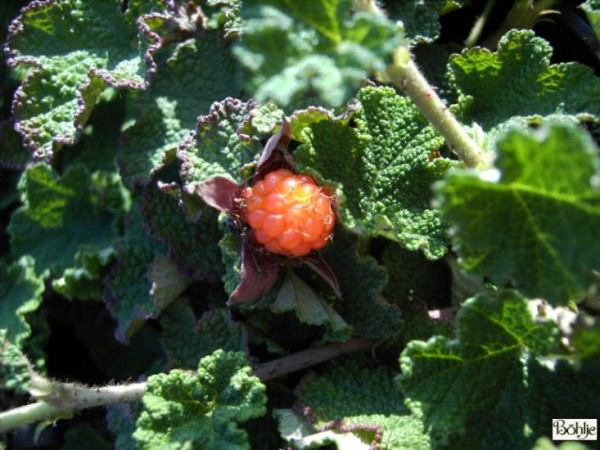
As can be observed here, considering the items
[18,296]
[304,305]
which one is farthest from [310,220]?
[18,296]

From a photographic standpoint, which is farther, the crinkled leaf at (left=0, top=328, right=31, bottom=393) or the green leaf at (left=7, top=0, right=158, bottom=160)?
the green leaf at (left=7, top=0, right=158, bottom=160)

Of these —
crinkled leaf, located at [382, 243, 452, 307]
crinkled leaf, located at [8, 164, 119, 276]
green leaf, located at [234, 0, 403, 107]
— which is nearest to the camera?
green leaf, located at [234, 0, 403, 107]

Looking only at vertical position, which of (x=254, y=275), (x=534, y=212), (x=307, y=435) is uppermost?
(x=534, y=212)

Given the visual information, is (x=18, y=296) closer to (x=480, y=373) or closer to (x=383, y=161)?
(x=383, y=161)

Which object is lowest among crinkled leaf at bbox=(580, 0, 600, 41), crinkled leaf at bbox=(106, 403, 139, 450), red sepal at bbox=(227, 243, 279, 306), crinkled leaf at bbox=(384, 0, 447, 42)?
crinkled leaf at bbox=(106, 403, 139, 450)

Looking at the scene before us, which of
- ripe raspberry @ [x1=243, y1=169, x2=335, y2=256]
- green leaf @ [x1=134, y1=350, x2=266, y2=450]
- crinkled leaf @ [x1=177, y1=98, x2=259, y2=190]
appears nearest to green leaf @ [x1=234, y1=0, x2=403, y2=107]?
ripe raspberry @ [x1=243, y1=169, x2=335, y2=256]

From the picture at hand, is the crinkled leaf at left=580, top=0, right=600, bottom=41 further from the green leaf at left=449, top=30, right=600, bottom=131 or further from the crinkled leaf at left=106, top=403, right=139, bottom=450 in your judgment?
the crinkled leaf at left=106, top=403, right=139, bottom=450
